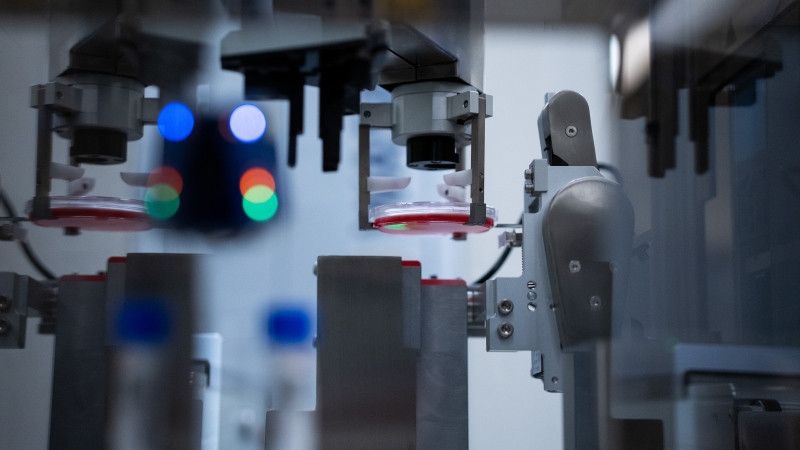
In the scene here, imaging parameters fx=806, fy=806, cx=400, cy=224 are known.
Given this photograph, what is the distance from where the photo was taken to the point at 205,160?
1.50 m

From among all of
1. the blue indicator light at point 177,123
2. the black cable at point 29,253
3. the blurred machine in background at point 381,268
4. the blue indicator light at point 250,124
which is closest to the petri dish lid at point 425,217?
the blurred machine in background at point 381,268

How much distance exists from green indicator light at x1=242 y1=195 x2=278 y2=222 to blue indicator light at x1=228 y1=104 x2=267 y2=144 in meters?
0.11

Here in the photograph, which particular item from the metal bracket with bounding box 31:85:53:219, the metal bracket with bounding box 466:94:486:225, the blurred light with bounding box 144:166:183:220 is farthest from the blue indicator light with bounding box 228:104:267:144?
the metal bracket with bounding box 466:94:486:225

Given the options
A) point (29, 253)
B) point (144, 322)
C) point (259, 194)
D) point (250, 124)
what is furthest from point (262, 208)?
point (144, 322)

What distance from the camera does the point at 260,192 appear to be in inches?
59.7

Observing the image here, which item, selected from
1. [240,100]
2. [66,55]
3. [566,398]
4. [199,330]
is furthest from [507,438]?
[66,55]

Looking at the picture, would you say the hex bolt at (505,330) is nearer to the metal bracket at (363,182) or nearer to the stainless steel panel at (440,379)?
the stainless steel panel at (440,379)

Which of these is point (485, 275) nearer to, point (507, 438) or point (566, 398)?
point (507, 438)

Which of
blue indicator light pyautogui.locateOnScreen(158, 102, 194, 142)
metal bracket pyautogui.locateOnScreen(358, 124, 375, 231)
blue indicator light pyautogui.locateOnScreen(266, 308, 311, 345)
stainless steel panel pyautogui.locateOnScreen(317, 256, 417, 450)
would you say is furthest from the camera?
blue indicator light pyautogui.locateOnScreen(266, 308, 311, 345)

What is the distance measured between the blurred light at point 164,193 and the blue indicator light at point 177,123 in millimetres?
62

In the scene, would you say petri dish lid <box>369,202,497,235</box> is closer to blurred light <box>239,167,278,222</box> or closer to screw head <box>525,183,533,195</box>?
screw head <box>525,183,533,195</box>

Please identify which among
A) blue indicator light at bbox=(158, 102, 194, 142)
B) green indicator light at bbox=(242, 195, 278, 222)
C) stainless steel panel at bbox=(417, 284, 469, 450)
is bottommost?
stainless steel panel at bbox=(417, 284, 469, 450)

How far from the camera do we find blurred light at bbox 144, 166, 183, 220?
1396 mm

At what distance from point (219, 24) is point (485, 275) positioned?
25.2 inches
